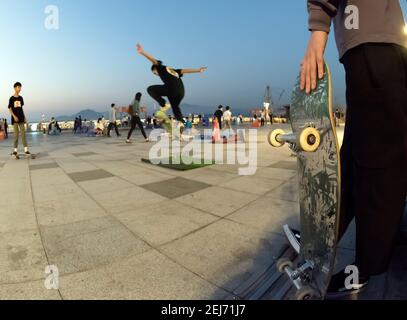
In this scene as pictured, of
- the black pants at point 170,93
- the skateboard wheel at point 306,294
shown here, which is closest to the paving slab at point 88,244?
the skateboard wheel at point 306,294

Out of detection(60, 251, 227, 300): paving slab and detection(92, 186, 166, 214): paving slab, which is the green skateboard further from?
detection(60, 251, 227, 300): paving slab

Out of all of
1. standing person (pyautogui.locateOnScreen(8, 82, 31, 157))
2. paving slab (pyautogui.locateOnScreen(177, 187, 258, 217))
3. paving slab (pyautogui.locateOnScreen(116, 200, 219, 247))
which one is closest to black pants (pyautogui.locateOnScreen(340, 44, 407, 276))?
paving slab (pyautogui.locateOnScreen(116, 200, 219, 247))

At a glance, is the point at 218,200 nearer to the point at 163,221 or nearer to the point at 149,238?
the point at 163,221

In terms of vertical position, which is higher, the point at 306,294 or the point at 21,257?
the point at 306,294

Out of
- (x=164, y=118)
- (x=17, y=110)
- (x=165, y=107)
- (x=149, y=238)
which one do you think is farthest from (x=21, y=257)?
(x=17, y=110)

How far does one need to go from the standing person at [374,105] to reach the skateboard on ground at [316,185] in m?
0.13

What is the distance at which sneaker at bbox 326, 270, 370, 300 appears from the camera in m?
1.34

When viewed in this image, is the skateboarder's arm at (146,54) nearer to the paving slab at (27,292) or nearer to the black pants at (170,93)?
the black pants at (170,93)

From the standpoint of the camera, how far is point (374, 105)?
45.7 inches

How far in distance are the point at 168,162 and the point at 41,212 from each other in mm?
3339

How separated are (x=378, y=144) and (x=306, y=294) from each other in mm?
791

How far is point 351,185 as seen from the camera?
1.46 meters

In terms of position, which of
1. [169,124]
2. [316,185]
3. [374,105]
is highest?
[169,124]

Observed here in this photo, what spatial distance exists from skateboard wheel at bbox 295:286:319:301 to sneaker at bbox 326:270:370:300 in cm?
15
